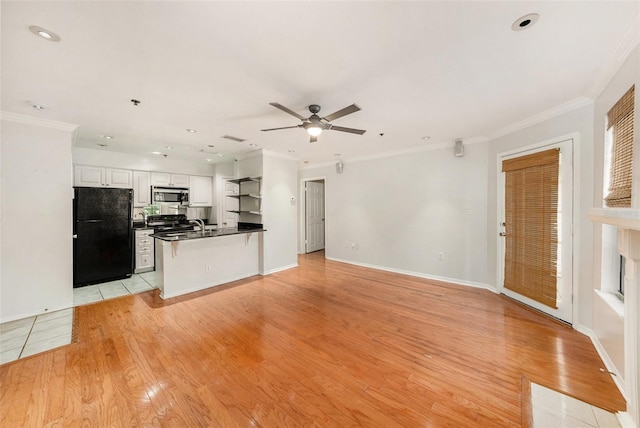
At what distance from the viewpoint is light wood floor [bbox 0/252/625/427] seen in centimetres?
Result: 163

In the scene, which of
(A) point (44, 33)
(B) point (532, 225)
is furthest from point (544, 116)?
(A) point (44, 33)

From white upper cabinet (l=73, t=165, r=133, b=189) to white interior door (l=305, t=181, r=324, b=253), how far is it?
429 cm

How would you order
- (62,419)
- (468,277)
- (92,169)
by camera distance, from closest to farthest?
(62,419), (468,277), (92,169)

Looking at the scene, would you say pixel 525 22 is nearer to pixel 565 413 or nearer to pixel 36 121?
pixel 565 413

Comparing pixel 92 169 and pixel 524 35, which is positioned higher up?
pixel 524 35

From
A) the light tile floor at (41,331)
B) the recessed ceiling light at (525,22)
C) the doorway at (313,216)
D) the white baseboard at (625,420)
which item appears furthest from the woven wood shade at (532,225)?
the light tile floor at (41,331)

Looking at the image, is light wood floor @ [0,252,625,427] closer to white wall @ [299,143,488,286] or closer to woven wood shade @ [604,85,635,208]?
white wall @ [299,143,488,286]

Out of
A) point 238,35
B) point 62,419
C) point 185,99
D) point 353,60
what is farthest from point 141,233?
point 353,60

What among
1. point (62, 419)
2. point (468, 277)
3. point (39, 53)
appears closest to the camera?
point (62, 419)

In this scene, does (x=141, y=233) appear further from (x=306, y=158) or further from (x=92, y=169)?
(x=306, y=158)

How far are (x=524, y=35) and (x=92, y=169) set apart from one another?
22.4ft

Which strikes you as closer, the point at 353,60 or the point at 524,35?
the point at 524,35

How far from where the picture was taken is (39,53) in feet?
5.92

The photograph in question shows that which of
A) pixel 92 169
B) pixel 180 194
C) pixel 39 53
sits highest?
pixel 39 53
